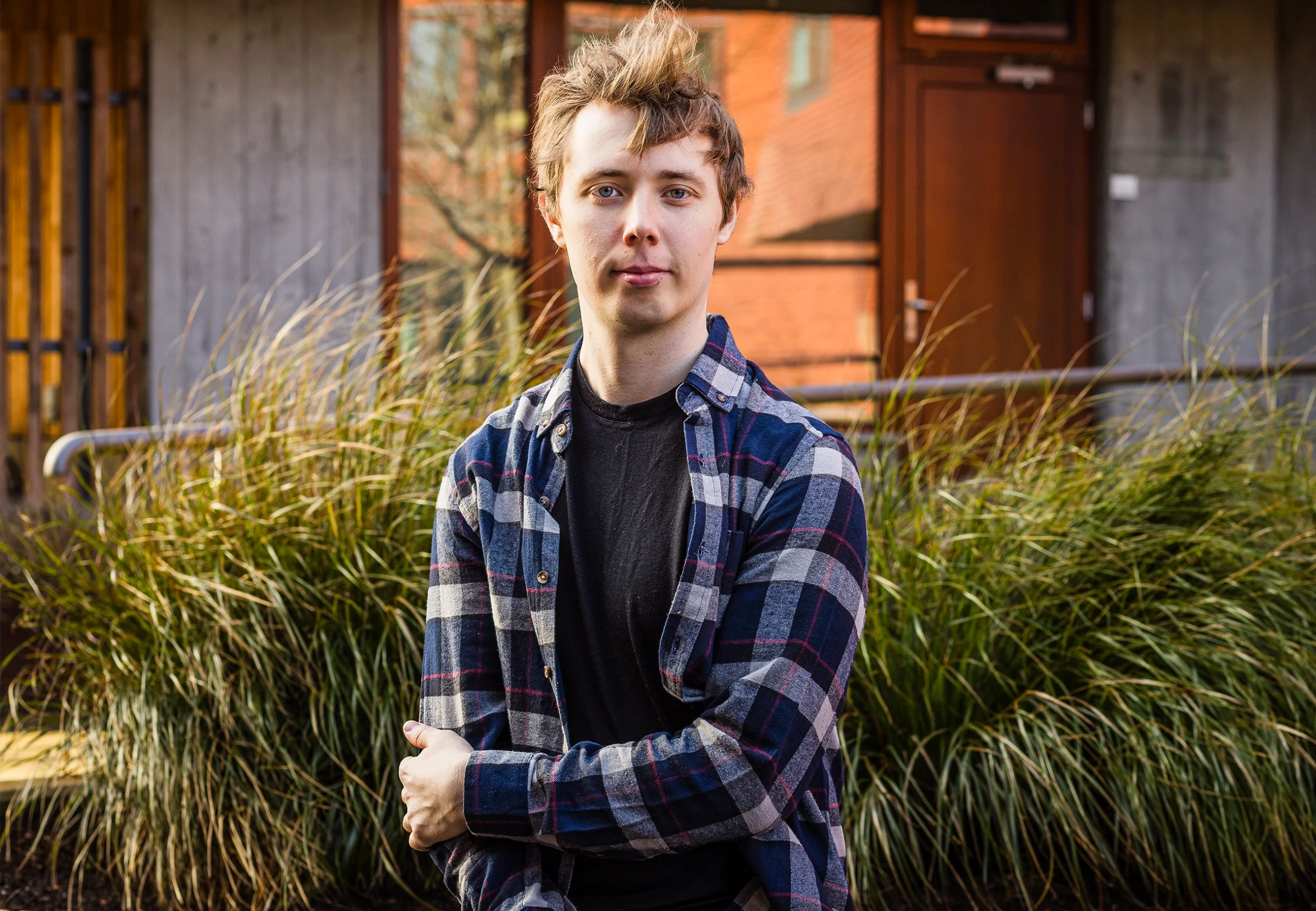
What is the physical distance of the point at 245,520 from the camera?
3.18 m

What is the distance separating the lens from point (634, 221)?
1571mm

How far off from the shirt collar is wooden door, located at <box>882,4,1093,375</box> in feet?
18.9

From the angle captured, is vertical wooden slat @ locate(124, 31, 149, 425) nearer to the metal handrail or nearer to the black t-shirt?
the metal handrail

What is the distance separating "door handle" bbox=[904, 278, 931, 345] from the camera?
24.4ft

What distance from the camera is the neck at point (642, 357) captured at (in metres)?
1.65

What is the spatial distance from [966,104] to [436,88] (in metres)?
2.96

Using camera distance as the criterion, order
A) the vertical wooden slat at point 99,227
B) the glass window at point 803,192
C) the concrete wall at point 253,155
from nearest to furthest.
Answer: the vertical wooden slat at point 99,227
the concrete wall at point 253,155
the glass window at point 803,192

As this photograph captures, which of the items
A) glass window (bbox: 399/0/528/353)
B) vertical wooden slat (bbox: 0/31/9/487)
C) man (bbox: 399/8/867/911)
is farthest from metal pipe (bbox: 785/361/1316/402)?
vertical wooden slat (bbox: 0/31/9/487)

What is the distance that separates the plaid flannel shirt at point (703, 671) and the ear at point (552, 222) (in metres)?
0.18

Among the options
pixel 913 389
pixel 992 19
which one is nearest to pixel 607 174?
pixel 913 389

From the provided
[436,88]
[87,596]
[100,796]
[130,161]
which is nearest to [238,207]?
[130,161]

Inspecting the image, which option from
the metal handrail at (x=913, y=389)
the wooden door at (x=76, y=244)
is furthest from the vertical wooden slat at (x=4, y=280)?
the metal handrail at (x=913, y=389)

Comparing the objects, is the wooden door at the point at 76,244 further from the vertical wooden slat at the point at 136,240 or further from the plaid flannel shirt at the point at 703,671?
the plaid flannel shirt at the point at 703,671

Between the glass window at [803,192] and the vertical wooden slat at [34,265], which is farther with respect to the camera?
the glass window at [803,192]
